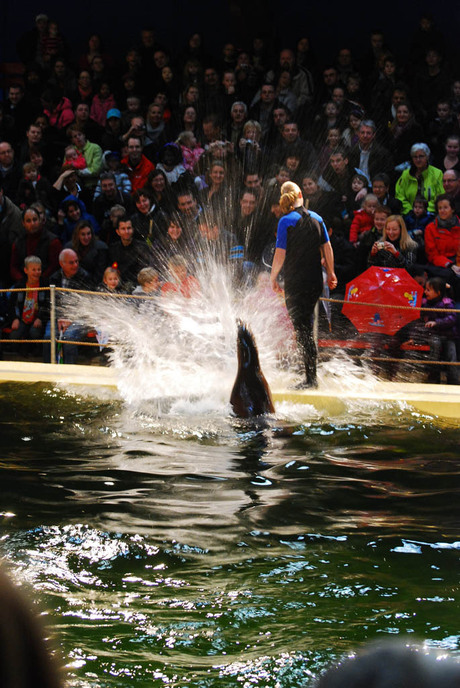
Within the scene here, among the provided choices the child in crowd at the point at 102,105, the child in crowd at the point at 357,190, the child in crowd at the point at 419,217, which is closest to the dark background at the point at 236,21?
the child in crowd at the point at 102,105

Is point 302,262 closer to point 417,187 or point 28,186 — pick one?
point 417,187

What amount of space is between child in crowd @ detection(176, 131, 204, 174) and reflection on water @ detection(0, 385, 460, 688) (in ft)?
16.3

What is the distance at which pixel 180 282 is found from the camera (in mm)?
8797

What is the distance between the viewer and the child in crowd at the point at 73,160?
11.0 meters

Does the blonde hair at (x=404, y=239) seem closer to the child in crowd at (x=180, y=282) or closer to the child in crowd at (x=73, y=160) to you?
the child in crowd at (x=180, y=282)

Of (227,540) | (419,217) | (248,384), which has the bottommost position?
(227,540)

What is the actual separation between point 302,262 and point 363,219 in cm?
224

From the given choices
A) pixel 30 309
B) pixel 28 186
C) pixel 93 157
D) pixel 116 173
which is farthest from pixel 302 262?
pixel 28 186

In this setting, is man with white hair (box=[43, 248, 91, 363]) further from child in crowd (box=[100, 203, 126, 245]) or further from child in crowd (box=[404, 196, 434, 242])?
child in crowd (box=[404, 196, 434, 242])

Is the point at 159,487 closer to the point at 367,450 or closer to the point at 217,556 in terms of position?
the point at 217,556

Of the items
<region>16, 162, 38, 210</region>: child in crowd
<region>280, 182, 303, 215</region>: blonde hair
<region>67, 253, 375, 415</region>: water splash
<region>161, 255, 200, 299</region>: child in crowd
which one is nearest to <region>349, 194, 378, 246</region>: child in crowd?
<region>67, 253, 375, 415</region>: water splash

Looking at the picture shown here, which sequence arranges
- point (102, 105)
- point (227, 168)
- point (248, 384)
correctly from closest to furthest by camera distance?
1. point (248, 384)
2. point (227, 168)
3. point (102, 105)

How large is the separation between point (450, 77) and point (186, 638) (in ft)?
28.8

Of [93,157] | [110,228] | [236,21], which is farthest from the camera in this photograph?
[236,21]
